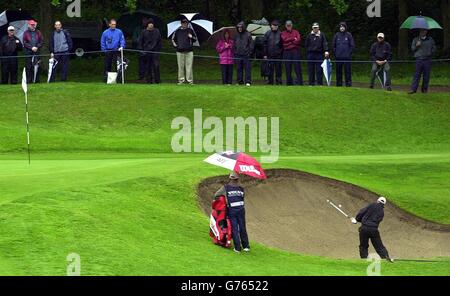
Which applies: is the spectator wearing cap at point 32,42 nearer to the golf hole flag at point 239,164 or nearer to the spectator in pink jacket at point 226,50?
the spectator in pink jacket at point 226,50

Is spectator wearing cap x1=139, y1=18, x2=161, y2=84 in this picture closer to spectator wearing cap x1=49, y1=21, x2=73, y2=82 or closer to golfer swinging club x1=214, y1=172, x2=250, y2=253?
spectator wearing cap x1=49, y1=21, x2=73, y2=82

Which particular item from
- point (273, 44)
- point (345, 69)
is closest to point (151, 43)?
point (273, 44)

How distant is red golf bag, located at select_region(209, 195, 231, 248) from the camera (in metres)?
26.8

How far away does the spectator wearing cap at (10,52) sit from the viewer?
46625mm

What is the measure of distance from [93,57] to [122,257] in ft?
129

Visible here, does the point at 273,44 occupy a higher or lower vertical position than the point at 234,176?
higher

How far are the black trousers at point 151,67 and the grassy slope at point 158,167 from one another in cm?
181

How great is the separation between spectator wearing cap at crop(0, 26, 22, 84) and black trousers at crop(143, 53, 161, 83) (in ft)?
16.6

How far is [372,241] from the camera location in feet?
Answer: 92.7

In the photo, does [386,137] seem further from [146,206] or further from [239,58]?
[146,206]

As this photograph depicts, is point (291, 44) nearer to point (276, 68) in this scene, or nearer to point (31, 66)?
point (276, 68)

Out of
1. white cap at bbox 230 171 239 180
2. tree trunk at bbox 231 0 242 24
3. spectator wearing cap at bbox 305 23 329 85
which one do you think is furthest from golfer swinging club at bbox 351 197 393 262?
tree trunk at bbox 231 0 242 24

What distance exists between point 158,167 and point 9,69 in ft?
51.9
